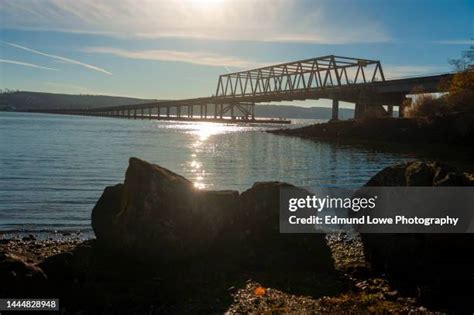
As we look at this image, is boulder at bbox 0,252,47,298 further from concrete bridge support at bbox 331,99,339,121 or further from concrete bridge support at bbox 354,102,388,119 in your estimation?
concrete bridge support at bbox 331,99,339,121

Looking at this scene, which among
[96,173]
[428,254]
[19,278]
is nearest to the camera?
[19,278]

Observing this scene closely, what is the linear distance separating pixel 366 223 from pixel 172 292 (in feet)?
18.2

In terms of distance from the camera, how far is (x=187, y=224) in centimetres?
1252

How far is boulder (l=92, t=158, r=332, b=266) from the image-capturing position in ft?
39.8

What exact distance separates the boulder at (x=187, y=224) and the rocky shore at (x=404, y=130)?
2036 inches

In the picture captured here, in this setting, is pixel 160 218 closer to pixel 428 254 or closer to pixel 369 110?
pixel 428 254

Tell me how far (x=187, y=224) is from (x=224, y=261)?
1.41m

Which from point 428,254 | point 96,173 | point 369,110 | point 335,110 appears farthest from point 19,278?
point 335,110

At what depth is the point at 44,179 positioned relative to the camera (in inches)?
1042

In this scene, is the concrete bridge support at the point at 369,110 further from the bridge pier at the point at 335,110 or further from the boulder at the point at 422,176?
the boulder at the point at 422,176

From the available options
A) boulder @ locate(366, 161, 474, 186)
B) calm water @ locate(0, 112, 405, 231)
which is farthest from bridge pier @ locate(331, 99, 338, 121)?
boulder @ locate(366, 161, 474, 186)

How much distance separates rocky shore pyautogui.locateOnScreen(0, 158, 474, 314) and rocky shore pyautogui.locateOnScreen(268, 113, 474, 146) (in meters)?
50.3

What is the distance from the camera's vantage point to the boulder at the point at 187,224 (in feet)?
39.8

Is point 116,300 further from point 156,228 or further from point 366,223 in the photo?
point 366,223
